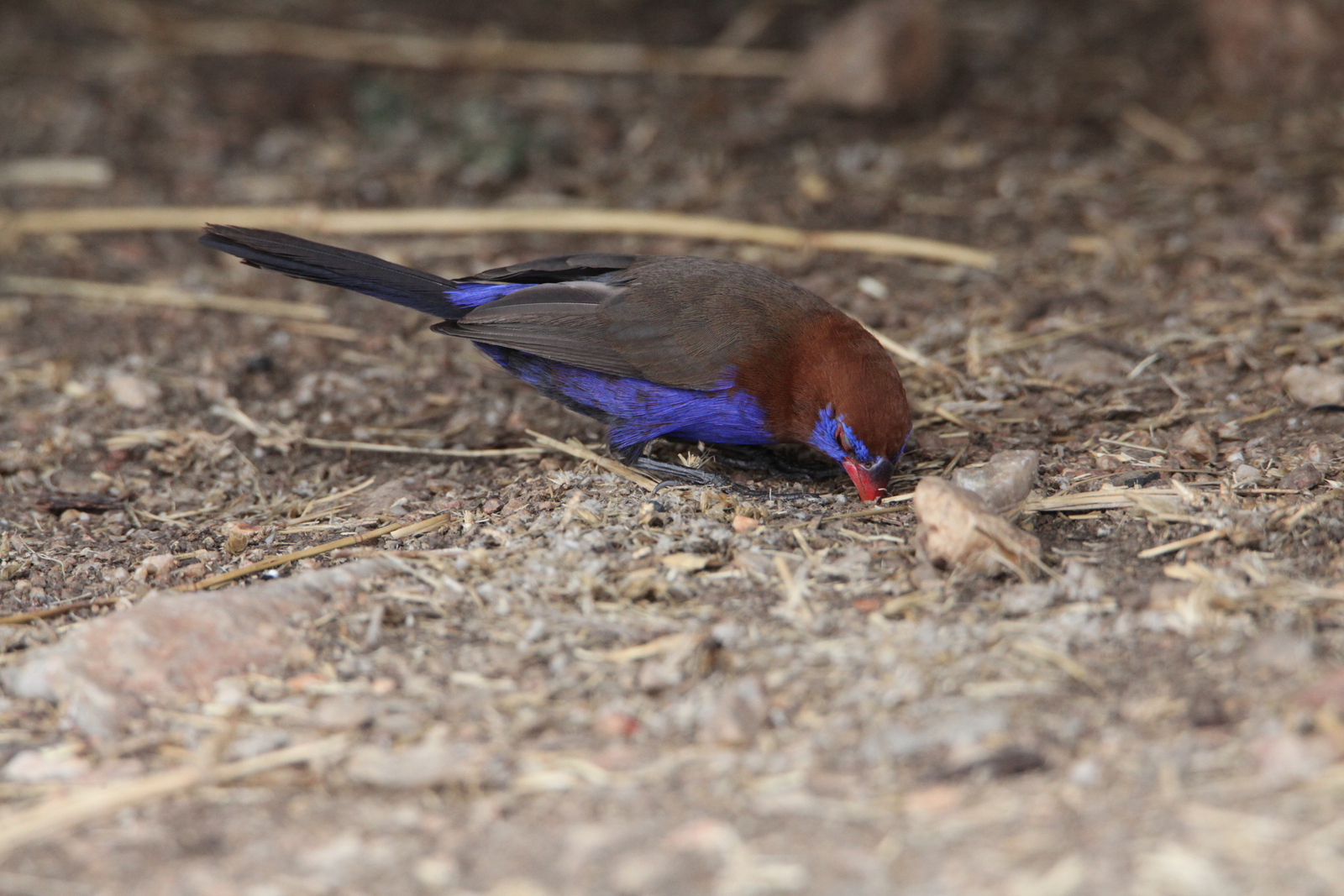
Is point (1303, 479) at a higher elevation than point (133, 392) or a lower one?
lower

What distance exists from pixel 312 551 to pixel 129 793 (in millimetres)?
1187

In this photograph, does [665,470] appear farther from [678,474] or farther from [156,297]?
[156,297]

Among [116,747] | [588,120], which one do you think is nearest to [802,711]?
[116,747]

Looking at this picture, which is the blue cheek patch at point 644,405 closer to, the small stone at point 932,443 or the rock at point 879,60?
the small stone at point 932,443

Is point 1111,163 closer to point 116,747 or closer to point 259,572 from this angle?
point 259,572

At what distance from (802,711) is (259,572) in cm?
175

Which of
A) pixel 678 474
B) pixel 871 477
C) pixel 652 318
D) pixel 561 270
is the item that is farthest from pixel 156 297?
pixel 871 477

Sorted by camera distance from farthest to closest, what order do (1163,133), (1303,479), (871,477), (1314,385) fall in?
(1163,133) → (1314,385) → (871,477) → (1303,479)

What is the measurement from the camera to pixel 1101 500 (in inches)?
152

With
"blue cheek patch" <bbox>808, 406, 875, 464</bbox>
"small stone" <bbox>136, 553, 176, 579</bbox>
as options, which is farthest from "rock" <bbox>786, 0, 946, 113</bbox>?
"small stone" <bbox>136, 553, 176, 579</bbox>

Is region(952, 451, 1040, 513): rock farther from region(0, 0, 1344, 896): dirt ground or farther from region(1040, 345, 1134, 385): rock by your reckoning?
region(1040, 345, 1134, 385): rock

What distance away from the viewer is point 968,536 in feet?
11.3

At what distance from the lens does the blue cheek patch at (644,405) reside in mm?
4254

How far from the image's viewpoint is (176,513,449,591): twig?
3793 millimetres
